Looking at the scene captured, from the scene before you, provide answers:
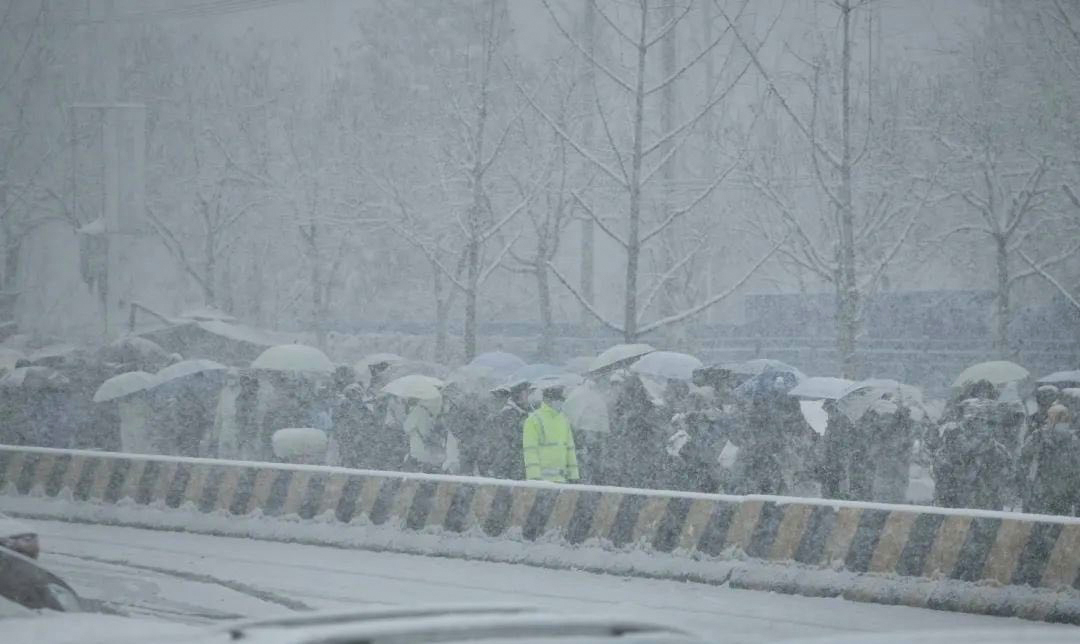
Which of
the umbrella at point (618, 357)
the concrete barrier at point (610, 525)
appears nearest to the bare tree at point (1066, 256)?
the umbrella at point (618, 357)

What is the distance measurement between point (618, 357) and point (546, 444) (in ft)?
13.4

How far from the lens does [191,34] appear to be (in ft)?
191

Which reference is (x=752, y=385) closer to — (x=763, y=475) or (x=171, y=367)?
(x=763, y=475)

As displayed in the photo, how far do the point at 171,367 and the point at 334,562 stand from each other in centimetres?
520

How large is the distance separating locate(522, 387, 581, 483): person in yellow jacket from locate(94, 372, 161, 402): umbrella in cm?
577

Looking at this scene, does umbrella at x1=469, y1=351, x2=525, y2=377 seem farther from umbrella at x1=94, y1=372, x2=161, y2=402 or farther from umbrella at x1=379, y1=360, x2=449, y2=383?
umbrella at x1=94, y1=372, x2=161, y2=402

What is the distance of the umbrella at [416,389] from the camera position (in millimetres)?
A: 17469

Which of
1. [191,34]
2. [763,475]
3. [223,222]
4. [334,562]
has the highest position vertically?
[191,34]

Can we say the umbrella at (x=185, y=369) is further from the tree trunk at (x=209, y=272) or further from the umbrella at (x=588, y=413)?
the tree trunk at (x=209, y=272)

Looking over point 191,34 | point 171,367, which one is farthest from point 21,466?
point 191,34

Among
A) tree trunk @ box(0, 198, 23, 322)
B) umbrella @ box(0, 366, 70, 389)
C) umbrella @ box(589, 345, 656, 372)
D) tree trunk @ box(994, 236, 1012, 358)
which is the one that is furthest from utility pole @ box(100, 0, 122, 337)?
tree trunk @ box(0, 198, 23, 322)

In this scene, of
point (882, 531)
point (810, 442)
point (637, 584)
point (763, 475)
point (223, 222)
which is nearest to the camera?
point (882, 531)

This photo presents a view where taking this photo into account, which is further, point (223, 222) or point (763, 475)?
point (223, 222)

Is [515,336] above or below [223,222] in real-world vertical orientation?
below
